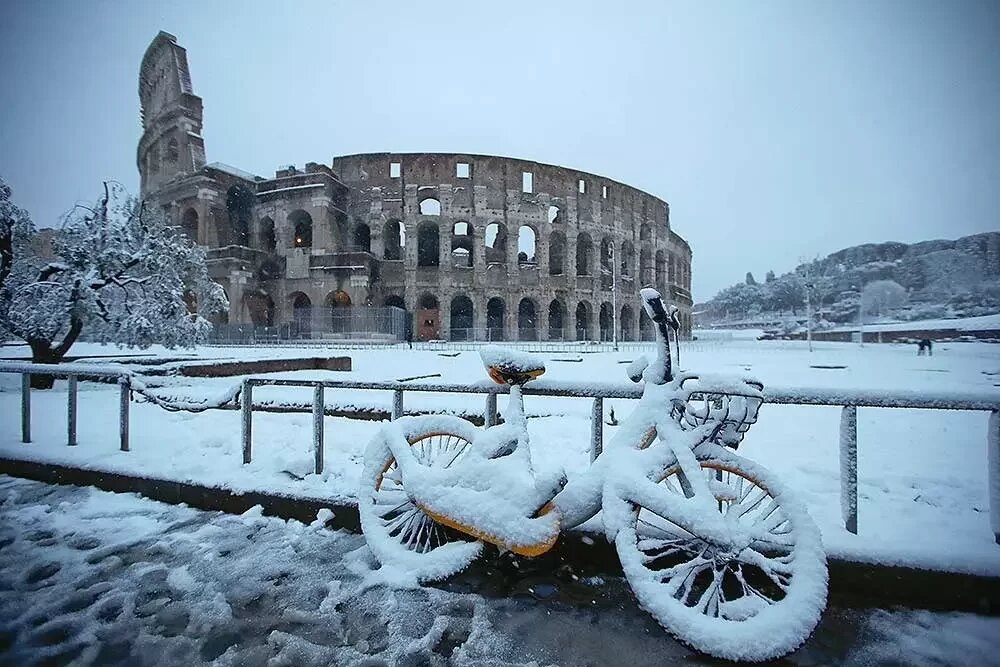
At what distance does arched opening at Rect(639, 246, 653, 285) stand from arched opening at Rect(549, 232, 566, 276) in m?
8.79

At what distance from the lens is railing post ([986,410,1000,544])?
2.25m

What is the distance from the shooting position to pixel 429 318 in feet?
123

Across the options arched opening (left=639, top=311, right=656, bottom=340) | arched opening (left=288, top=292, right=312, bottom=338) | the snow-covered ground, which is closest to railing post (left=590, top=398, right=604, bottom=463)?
the snow-covered ground

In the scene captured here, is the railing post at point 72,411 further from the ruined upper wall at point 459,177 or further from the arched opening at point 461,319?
the ruined upper wall at point 459,177

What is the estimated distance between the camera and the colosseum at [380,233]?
107ft

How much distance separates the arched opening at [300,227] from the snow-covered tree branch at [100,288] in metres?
23.1

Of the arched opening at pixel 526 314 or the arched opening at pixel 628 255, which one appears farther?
the arched opening at pixel 628 255

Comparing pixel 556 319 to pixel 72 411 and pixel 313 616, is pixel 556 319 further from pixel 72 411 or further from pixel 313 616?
pixel 313 616

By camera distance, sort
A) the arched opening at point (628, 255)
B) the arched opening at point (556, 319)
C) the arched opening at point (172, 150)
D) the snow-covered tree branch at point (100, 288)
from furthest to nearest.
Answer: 1. the arched opening at point (628, 255)
2. the arched opening at point (556, 319)
3. the arched opening at point (172, 150)
4. the snow-covered tree branch at point (100, 288)

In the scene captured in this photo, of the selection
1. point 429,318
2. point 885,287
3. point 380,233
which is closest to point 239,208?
point 380,233

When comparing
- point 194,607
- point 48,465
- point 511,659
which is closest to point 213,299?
point 48,465

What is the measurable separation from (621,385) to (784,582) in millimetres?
1264

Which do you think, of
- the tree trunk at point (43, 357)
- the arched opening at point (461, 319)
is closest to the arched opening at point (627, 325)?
the arched opening at point (461, 319)

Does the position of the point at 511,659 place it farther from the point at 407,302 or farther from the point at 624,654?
the point at 407,302
